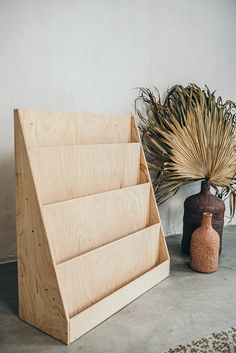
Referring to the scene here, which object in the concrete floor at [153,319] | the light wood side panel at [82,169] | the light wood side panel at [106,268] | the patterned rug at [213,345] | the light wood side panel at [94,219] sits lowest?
the patterned rug at [213,345]

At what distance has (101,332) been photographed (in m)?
1.57

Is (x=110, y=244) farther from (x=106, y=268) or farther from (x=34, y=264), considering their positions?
(x=34, y=264)

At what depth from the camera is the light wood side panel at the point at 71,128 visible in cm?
158

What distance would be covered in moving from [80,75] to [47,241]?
1.32 metres

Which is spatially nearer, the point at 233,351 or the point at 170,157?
the point at 233,351

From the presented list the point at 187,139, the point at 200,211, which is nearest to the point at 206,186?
the point at 200,211

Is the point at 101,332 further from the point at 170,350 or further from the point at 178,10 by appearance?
the point at 178,10

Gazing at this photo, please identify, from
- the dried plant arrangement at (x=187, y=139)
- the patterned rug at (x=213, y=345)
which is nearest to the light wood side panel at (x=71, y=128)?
the dried plant arrangement at (x=187, y=139)

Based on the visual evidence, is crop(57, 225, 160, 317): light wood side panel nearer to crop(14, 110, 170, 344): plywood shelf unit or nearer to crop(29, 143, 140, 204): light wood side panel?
crop(14, 110, 170, 344): plywood shelf unit

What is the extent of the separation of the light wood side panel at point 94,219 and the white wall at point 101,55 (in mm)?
765

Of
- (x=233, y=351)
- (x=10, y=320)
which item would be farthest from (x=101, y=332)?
(x=233, y=351)

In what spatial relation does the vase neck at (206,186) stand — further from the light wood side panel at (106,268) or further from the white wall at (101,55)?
the light wood side panel at (106,268)

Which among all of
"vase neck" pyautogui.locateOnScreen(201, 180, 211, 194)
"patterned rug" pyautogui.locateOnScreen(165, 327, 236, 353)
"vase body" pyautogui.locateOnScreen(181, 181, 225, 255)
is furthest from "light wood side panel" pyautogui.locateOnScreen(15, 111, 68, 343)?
"vase neck" pyautogui.locateOnScreen(201, 180, 211, 194)

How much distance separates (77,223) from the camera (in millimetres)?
1656
